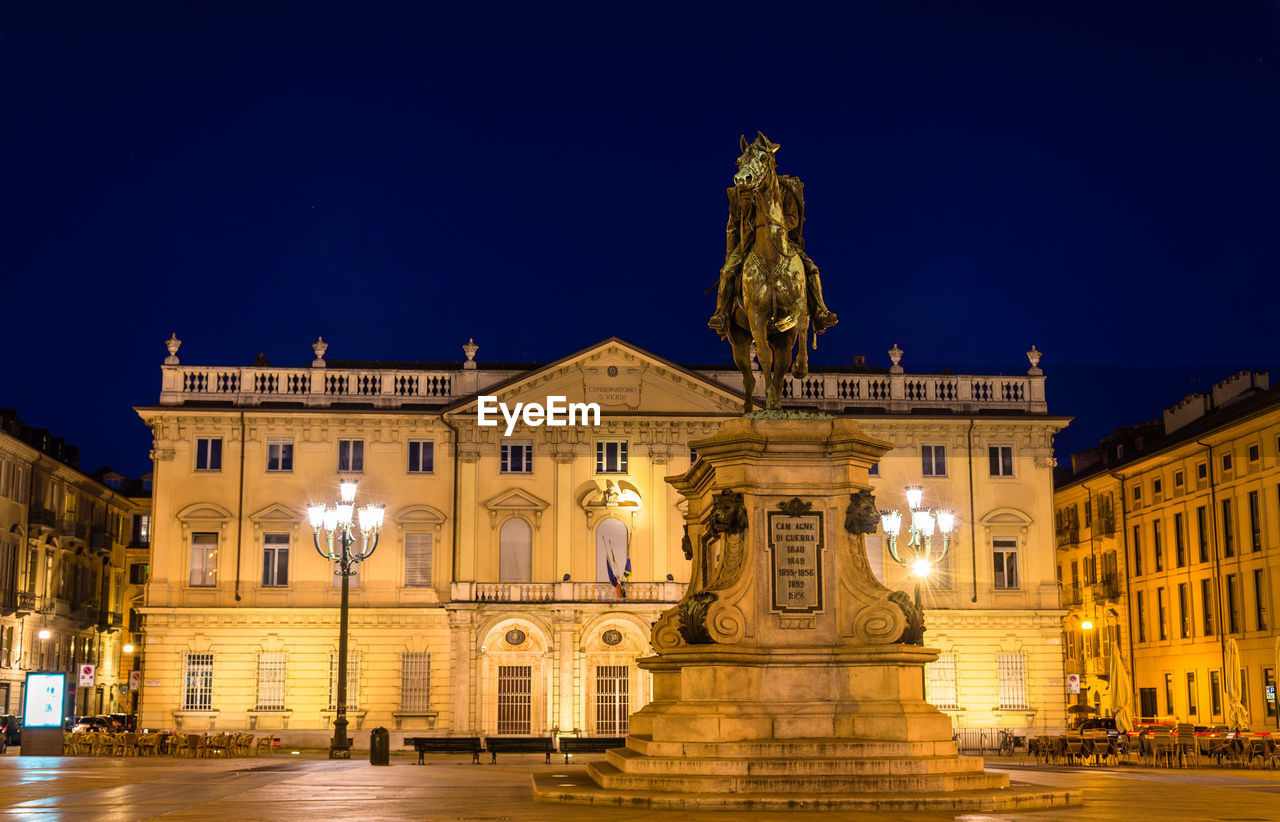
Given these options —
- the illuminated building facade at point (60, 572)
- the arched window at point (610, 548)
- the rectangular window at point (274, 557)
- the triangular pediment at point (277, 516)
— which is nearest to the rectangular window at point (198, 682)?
the rectangular window at point (274, 557)

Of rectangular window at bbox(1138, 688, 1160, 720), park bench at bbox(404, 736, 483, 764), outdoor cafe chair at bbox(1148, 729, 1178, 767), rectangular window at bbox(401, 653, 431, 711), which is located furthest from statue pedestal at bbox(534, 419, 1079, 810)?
rectangular window at bbox(1138, 688, 1160, 720)

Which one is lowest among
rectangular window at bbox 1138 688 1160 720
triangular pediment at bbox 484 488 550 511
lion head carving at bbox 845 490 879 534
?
rectangular window at bbox 1138 688 1160 720

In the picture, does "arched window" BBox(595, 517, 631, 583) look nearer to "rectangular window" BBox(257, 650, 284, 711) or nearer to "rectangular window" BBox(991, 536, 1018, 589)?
"rectangular window" BBox(257, 650, 284, 711)

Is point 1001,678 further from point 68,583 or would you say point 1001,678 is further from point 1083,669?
point 68,583

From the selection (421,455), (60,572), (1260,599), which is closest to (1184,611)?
(1260,599)

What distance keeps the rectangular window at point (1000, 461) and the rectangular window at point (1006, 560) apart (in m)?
2.59

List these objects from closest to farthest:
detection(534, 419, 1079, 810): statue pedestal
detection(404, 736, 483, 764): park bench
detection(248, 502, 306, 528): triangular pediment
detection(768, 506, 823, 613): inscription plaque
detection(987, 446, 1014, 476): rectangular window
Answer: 1. detection(534, 419, 1079, 810): statue pedestal
2. detection(768, 506, 823, 613): inscription plaque
3. detection(404, 736, 483, 764): park bench
4. detection(248, 502, 306, 528): triangular pediment
5. detection(987, 446, 1014, 476): rectangular window

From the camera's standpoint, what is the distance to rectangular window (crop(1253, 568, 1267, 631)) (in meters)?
54.6

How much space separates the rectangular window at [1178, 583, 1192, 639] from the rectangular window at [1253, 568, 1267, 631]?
567 centimetres

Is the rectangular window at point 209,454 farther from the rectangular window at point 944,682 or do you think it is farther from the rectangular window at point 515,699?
the rectangular window at point 944,682

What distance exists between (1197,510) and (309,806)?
50.8 meters

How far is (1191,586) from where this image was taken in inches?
2403

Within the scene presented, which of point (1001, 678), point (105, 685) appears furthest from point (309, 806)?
point (105, 685)

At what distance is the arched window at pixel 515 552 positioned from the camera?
57.6 m
